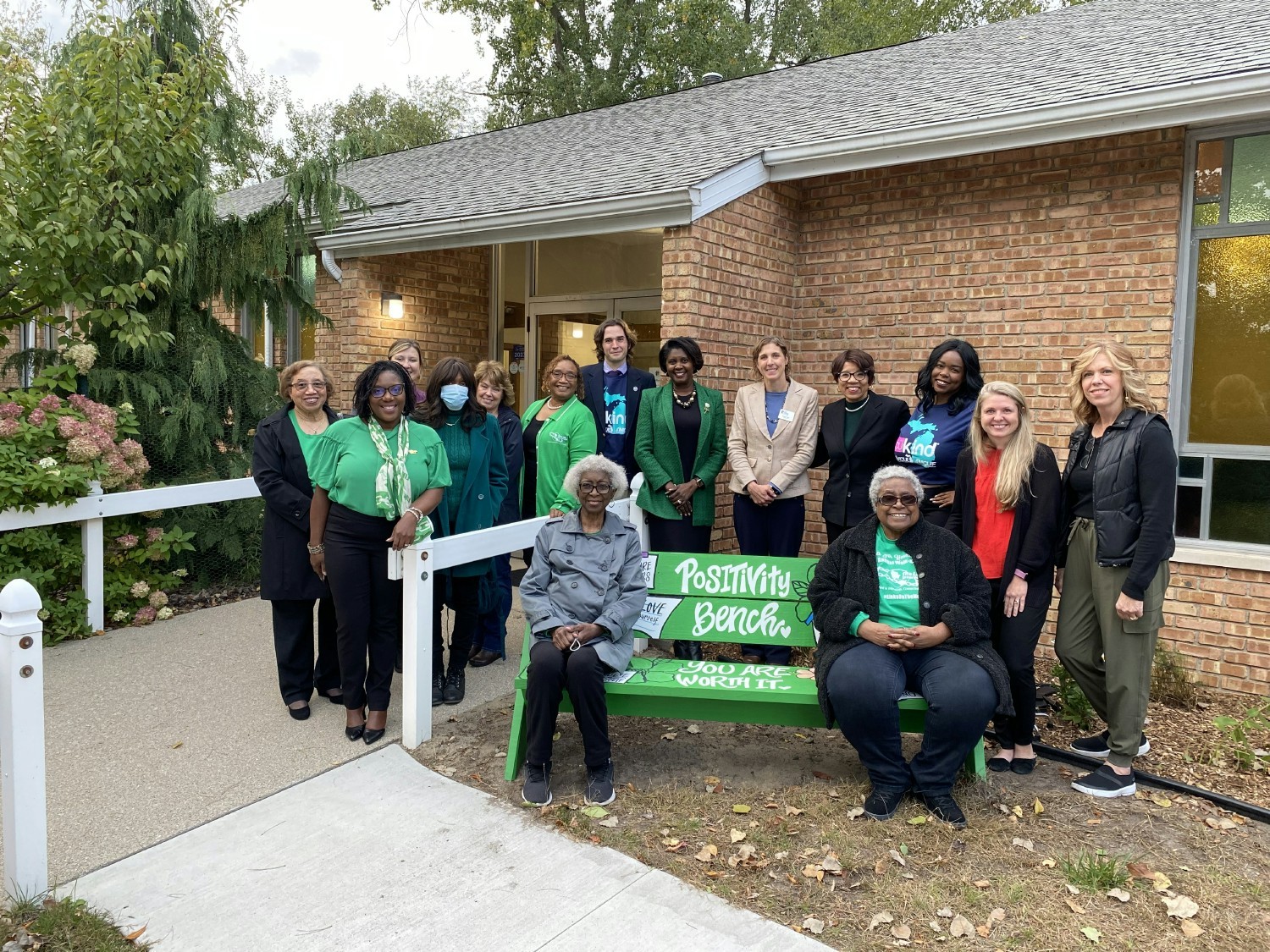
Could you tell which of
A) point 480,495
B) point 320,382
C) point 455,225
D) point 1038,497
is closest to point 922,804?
point 1038,497

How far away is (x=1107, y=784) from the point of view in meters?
4.04

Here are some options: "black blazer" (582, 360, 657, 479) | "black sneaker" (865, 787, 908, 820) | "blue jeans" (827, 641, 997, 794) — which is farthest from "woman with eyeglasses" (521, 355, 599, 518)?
"black sneaker" (865, 787, 908, 820)

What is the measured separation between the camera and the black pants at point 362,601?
4.27 meters

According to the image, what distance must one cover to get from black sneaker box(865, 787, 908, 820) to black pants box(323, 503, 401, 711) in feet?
7.57

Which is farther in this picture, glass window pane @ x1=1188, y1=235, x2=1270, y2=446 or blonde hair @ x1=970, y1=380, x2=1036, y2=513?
glass window pane @ x1=1188, y1=235, x2=1270, y2=446

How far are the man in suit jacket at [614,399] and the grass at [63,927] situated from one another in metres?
3.72

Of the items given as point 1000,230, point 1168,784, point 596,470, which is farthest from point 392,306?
point 1168,784

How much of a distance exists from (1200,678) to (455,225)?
21.2 ft

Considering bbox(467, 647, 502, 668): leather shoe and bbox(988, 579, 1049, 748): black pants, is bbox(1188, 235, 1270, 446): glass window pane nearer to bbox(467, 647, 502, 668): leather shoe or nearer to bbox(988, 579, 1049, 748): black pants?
bbox(988, 579, 1049, 748): black pants

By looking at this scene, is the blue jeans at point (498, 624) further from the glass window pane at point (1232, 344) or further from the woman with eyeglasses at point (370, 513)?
the glass window pane at point (1232, 344)

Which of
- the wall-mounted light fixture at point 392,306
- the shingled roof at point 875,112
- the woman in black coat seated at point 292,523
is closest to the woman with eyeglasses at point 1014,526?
the shingled roof at point 875,112

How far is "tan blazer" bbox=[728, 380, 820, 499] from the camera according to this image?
17.7 ft

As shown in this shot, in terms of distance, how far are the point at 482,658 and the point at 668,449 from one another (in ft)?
5.63

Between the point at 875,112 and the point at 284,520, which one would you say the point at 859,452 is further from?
the point at 875,112
